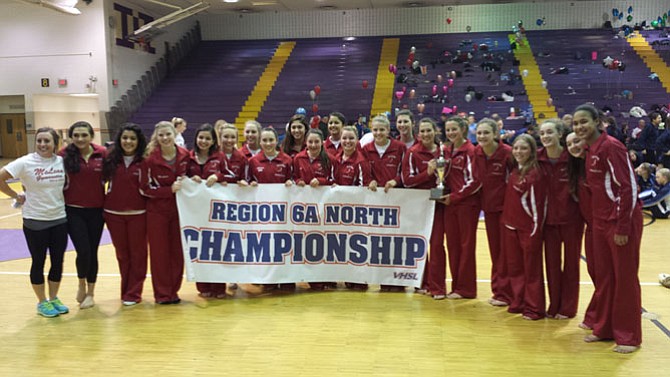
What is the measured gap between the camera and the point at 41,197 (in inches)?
157

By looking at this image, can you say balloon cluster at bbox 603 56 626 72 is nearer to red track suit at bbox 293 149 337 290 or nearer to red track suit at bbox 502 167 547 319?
red track suit at bbox 502 167 547 319

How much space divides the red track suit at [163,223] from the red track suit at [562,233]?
2.95 metres

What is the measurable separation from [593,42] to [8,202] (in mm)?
17958

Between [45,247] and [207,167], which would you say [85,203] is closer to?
[45,247]

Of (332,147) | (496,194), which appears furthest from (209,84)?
(496,194)

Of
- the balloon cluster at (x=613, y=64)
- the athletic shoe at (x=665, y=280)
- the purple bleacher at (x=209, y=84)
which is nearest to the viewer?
the athletic shoe at (x=665, y=280)

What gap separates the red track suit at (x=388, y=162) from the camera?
476 centimetres

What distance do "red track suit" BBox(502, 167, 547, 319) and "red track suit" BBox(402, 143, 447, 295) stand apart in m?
0.59

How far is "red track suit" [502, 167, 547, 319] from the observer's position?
3947mm

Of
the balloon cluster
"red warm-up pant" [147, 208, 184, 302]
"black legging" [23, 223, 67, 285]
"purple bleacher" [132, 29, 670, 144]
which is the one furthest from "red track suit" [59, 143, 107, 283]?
the balloon cluster

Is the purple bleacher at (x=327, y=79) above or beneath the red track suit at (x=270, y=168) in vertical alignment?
above

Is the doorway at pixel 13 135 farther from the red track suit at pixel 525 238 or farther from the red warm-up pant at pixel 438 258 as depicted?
the red track suit at pixel 525 238

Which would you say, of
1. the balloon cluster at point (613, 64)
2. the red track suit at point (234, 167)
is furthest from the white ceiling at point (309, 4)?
the red track suit at point (234, 167)

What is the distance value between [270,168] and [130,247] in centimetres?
135
